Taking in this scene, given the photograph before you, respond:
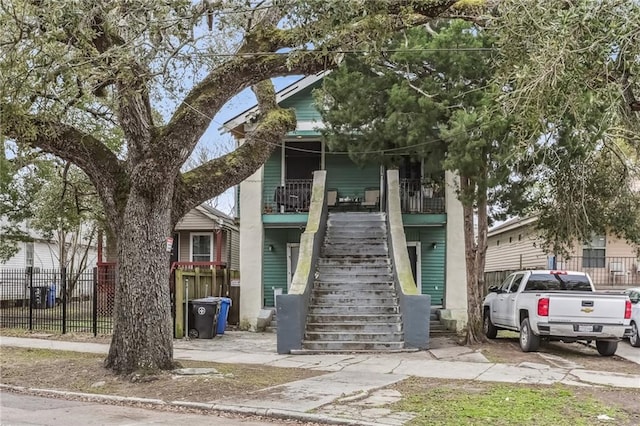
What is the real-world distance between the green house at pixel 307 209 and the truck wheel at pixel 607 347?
418 centimetres

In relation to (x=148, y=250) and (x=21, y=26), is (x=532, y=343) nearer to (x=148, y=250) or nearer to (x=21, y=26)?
(x=148, y=250)

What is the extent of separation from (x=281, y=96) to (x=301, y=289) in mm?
7698

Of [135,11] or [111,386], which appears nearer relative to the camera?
[135,11]

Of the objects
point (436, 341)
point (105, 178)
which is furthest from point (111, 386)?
point (436, 341)

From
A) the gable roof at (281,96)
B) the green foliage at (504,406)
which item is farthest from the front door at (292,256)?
the green foliage at (504,406)

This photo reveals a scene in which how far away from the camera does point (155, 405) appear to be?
8195mm

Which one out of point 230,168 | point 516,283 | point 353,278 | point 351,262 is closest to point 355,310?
point 353,278

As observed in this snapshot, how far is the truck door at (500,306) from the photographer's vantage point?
15.2 meters

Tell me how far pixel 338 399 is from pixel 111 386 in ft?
11.4

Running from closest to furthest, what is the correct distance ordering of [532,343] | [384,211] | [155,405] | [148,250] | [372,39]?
1. [155,405]
2. [372,39]
3. [148,250]
4. [532,343]
5. [384,211]

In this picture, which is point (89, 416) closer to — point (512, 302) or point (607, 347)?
point (512, 302)

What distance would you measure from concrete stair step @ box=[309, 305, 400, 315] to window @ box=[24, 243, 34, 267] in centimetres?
2103

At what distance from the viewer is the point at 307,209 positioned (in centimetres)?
1894

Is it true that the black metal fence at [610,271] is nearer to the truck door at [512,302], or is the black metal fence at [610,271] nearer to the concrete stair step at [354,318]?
the truck door at [512,302]
